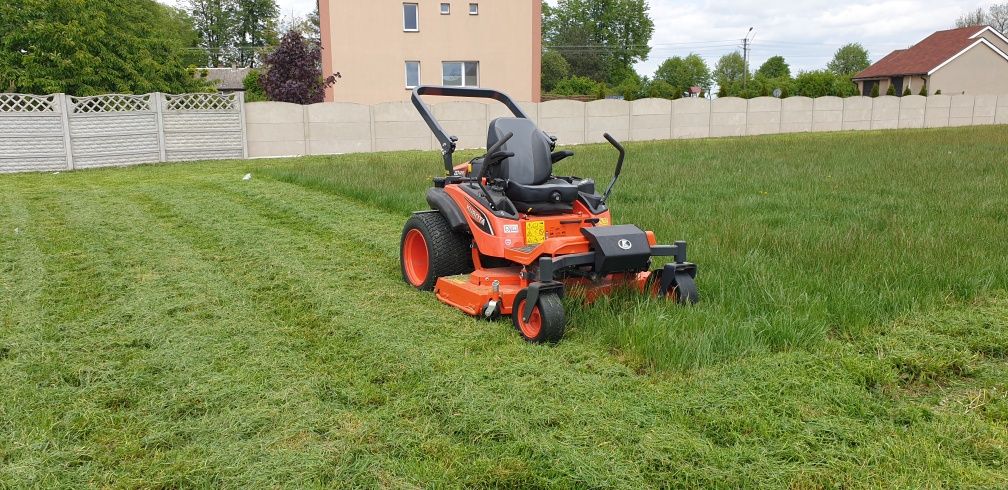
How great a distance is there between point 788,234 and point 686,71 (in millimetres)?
78746

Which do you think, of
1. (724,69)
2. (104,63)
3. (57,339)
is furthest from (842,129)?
(724,69)

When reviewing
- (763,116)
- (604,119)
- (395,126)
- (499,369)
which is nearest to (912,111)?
(763,116)

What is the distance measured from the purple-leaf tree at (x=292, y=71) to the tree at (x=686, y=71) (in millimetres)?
61619

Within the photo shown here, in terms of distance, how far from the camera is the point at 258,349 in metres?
Answer: 4.42

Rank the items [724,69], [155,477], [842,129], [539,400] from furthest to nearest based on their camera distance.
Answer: [724,69] → [842,129] → [539,400] → [155,477]

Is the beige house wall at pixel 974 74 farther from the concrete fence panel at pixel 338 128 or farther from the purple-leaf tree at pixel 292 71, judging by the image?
the concrete fence panel at pixel 338 128

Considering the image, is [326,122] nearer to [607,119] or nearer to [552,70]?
[607,119]

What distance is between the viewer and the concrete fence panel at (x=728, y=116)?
26.7m

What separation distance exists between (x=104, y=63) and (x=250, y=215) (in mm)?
17924

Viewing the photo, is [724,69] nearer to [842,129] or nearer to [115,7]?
[842,129]

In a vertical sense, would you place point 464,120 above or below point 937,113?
Answer: below

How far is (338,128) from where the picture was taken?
66.0 ft

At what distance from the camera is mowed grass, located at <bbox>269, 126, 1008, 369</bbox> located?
14.5 ft

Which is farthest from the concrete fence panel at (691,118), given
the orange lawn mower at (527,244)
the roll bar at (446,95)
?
the orange lawn mower at (527,244)
